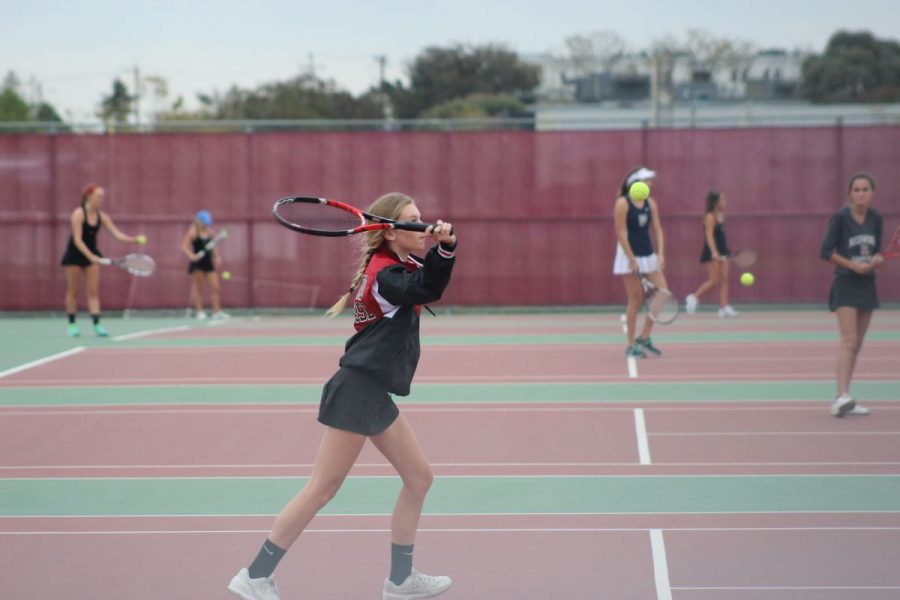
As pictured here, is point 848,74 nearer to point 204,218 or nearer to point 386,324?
point 204,218

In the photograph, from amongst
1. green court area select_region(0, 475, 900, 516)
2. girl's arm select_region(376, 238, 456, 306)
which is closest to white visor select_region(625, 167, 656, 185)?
green court area select_region(0, 475, 900, 516)

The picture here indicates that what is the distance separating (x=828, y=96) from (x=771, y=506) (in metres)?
75.2

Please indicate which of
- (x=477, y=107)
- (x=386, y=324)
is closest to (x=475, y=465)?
(x=386, y=324)

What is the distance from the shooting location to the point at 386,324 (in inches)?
204

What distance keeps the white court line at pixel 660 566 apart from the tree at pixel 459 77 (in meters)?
73.7

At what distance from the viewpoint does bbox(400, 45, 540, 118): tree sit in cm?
8075

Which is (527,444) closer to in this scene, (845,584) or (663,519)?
(663,519)

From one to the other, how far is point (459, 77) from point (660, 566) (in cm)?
7800

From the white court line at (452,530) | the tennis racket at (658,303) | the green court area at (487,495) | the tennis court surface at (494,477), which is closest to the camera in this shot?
the tennis court surface at (494,477)

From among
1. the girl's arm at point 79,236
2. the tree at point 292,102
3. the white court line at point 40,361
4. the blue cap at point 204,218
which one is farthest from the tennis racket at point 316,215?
the tree at point 292,102

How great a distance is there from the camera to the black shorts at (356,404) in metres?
5.18

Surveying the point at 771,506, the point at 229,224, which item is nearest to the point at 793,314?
the point at 229,224

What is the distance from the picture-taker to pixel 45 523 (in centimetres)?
698

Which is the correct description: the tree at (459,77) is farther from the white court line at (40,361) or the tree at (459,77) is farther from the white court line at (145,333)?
the white court line at (40,361)
